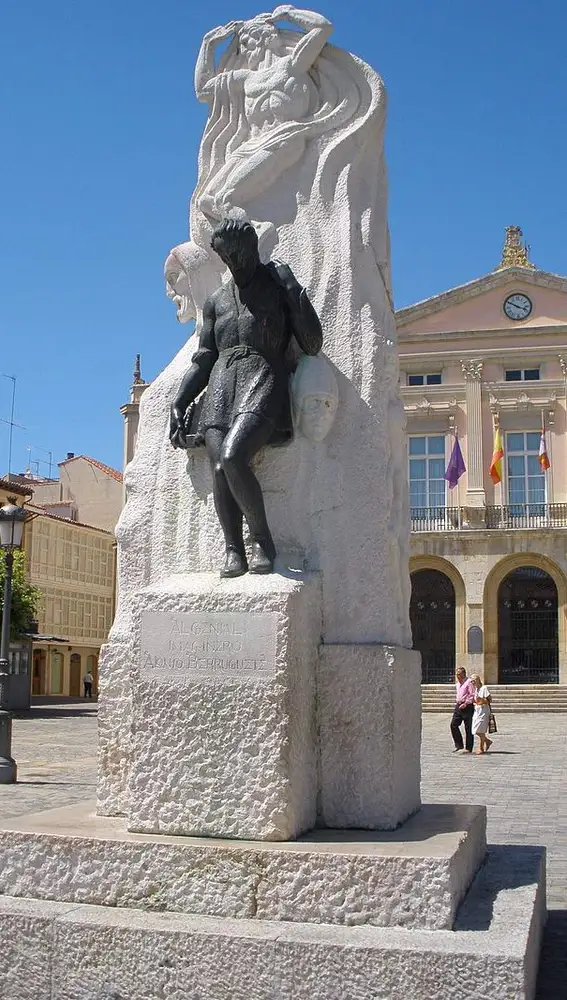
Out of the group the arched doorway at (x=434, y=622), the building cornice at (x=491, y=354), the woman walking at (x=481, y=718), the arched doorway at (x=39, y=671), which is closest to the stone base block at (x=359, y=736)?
the woman walking at (x=481, y=718)

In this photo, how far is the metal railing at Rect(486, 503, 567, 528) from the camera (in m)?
38.3

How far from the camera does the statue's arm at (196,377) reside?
4.85 m

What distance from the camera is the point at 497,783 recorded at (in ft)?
43.1

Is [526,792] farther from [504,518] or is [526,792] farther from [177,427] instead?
[504,518]

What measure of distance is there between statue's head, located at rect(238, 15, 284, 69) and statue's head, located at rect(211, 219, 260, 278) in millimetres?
1247

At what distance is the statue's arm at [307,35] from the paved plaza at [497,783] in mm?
4088

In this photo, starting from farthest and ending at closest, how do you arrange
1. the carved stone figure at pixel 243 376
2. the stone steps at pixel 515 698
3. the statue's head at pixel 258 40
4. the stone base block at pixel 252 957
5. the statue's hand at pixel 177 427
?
the stone steps at pixel 515 698, the statue's head at pixel 258 40, the statue's hand at pixel 177 427, the carved stone figure at pixel 243 376, the stone base block at pixel 252 957

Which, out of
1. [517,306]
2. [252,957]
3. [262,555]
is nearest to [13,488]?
[517,306]

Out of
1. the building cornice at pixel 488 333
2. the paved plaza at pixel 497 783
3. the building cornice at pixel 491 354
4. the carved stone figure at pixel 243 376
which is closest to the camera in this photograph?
the carved stone figure at pixel 243 376

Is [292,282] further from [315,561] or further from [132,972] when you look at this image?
[132,972]

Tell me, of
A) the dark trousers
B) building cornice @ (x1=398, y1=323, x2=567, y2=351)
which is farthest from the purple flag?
the dark trousers

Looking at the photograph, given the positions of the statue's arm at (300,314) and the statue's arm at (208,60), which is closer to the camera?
the statue's arm at (300,314)

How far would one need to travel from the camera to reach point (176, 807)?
4223 millimetres

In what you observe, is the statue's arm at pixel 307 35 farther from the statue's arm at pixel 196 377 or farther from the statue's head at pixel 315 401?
the statue's head at pixel 315 401
